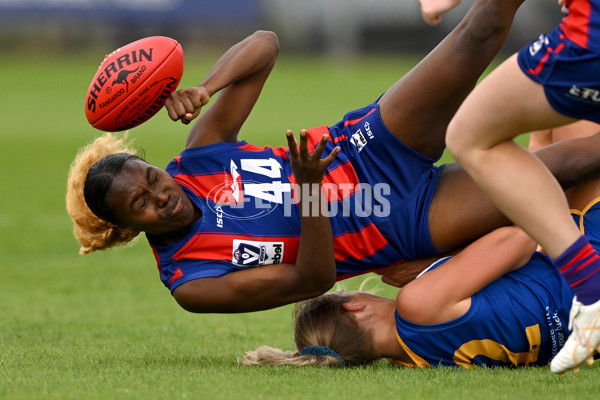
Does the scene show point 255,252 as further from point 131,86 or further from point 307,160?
point 131,86

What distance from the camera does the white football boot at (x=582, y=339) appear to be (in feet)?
12.5

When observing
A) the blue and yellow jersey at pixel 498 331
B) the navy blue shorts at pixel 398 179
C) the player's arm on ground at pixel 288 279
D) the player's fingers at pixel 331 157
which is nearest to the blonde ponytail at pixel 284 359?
the player's arm on ground at pixel 288 279

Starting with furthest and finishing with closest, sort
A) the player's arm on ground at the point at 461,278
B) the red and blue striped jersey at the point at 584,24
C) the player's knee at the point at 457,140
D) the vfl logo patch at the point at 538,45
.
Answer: the player's arm on ground at the point at 461,278 < the player's knee at the point at 457,140 < the vfl logo patch at the point at 538,45 < the red and blue striped jersey at the point at 584,24

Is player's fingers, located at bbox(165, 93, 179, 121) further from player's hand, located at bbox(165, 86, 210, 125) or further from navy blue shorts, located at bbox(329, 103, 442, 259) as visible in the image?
navy blue shorts, located at bbox(329, 103, 442, 259)

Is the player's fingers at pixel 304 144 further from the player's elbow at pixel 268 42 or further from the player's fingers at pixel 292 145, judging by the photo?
the player's elbow at pixel 268 42

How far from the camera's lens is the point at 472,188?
497cm

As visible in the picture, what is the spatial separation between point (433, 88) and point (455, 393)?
1739 millimetres

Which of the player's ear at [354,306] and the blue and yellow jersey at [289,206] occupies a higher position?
the blue and yellow jersey at [289,206]

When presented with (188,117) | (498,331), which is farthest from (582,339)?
(188,117)

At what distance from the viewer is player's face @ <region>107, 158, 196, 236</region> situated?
4820 mm

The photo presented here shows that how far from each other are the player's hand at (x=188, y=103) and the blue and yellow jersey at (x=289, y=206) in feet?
1.28

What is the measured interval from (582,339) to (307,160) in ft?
5.07

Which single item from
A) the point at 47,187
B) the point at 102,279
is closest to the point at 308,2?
the point at 47,187

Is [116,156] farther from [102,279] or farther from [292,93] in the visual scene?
[292,93]
